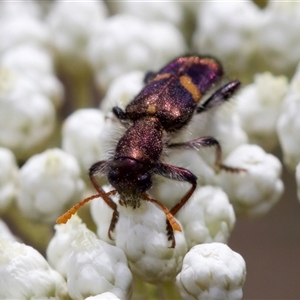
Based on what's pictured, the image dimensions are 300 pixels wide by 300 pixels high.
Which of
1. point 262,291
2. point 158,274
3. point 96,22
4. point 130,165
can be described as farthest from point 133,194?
point 262,291

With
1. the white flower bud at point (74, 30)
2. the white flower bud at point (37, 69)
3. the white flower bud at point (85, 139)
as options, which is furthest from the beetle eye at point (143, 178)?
the white flower bud at point (74, 30)

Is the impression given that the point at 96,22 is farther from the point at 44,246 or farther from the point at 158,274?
the point at 158,274

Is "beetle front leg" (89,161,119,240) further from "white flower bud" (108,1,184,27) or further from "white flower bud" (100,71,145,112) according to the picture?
"white flower bud" (108,1,184,27)

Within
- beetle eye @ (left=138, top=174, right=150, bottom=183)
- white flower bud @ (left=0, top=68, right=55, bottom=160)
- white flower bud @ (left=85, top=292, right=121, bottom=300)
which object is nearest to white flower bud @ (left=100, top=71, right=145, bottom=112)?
white flower bud @ (left=0, top=68, right=55, bottom=160)

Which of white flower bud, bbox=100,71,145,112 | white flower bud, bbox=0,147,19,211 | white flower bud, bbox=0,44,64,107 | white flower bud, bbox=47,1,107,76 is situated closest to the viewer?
white flower bud, bbox=0,147,19,211

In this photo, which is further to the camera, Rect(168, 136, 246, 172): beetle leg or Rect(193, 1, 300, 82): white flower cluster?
Rect(193, 1, 300, 82): white flower cluster

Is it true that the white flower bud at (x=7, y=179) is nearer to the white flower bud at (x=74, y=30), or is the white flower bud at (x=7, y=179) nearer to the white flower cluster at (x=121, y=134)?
the white flower cluster at (x=121, y=134)
